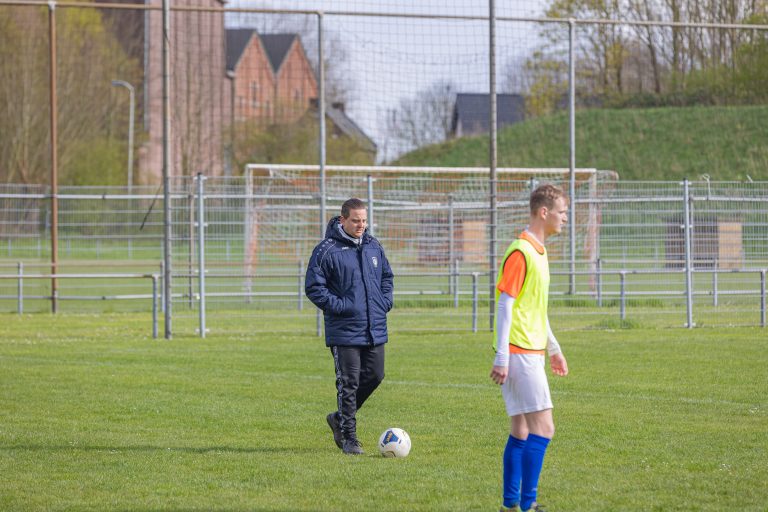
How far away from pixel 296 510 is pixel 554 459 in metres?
2.31

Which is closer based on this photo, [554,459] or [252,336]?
[554,459]

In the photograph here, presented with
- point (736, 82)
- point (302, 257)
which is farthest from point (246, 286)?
point (736, 82)

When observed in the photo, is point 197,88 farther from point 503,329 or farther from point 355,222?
point 503,329

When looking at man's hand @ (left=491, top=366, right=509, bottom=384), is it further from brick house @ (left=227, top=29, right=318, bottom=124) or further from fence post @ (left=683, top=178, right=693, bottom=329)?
brick house @ (left=227, top=29, right=318, bottom=124)

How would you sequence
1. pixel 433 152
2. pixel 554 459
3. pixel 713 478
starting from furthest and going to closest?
pixel 433 152
pixel 554 459
pixel 713 478

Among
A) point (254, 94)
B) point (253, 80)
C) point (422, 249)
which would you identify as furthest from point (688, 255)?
point (254, 94)

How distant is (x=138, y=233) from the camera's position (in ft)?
86.6

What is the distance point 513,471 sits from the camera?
627 cm

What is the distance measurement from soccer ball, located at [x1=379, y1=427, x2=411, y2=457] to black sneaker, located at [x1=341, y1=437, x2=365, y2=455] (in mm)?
247

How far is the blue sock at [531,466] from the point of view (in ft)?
20.6

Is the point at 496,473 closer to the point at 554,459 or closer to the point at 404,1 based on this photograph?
the point at 554,459

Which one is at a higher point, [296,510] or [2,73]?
[2,73]

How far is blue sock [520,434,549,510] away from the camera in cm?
627

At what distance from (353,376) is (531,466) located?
8.31ft
